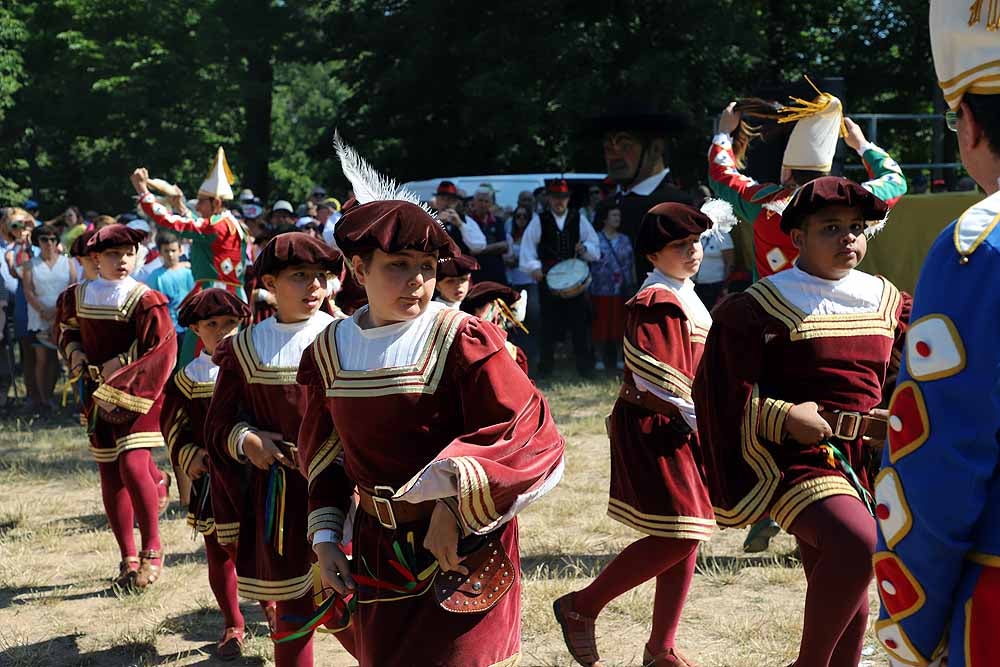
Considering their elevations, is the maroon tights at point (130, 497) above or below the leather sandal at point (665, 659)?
above

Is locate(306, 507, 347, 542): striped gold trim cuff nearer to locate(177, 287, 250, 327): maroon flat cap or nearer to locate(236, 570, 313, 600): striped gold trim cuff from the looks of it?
locate(236, 570, 313, 600): striped gold trim cuff

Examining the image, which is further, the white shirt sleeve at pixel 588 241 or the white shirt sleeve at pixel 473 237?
the white shirt sleeve at pixel 588 241

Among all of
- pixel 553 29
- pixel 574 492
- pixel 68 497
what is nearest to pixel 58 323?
pixel 68 497

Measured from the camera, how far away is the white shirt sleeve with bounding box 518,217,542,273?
13047 mm

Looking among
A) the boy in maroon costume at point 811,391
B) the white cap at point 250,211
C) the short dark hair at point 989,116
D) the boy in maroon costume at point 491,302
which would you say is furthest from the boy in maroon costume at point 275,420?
the white cap at point 250,211

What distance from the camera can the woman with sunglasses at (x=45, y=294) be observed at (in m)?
12.1

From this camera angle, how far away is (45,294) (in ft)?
39.7

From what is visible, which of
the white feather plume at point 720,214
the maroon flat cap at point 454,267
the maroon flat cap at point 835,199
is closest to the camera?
the maroon flat cap at point 835,199

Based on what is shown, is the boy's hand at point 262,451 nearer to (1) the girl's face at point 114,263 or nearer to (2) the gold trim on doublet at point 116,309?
(2) the gold trim on doublet at point 116,309

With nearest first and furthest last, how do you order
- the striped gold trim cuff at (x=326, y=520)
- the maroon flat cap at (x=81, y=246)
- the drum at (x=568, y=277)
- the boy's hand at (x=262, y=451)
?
the striped gold trim cuff at (x=326, y=520) < the boy's hand at (x=262, y=451) < the maroon flat cap at (x=81, y=246) < the drum at (x=568, y=277)

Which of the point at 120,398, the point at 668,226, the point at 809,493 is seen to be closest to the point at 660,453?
the point at 668,226

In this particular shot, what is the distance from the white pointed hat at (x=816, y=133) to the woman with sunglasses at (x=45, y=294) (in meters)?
8.47

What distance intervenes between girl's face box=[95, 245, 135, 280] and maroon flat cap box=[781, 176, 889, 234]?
3.69 meters

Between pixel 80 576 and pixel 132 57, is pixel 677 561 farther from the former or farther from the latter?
pixel 132 57
